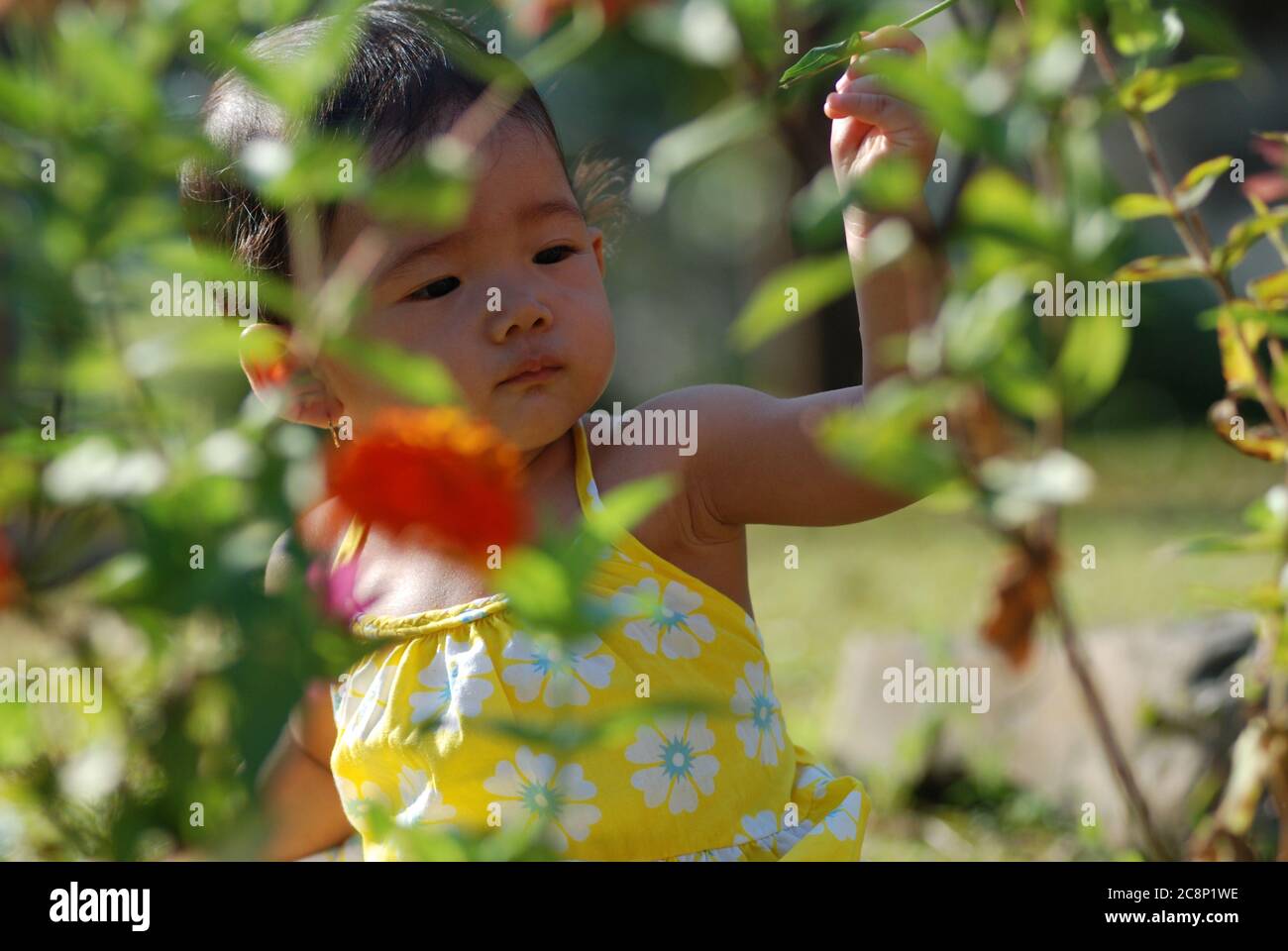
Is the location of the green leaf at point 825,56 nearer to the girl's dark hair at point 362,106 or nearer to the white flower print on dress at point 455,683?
the girl's dark hair at point 362,106

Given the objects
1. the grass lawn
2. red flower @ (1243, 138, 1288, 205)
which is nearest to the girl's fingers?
red flower @ (1243, 138, 1288, 205)

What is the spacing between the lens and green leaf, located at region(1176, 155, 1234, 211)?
4.07 feet

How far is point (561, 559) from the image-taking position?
768mm

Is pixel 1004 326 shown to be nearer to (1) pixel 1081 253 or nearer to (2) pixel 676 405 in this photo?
(1) pixel 1081 253

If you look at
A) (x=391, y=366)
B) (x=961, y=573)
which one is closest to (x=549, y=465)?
(x=391, y=366)

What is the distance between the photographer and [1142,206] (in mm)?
1268

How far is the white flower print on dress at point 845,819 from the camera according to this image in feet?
5.16

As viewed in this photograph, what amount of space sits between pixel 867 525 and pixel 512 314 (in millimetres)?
4555

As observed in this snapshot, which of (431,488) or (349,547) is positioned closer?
(431,488)

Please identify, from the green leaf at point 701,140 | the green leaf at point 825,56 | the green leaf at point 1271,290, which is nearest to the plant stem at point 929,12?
the green leaf at point 825,56

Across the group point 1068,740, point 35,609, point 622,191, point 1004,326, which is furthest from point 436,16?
point 1068,740

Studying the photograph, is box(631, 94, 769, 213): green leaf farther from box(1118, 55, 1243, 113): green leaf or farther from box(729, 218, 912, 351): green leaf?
box(1118, 55, 1243, 113): green leaf

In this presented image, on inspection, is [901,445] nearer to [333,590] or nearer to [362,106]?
[333,590]

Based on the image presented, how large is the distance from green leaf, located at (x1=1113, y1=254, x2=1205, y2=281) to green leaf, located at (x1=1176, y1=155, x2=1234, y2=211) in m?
0.05
